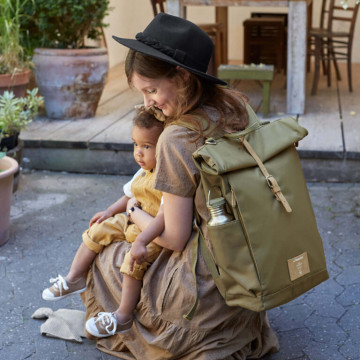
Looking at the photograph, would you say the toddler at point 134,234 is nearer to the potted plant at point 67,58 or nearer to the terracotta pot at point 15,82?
the terracotta pot at point 15,82

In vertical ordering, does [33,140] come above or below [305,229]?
below

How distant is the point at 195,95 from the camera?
2.42 metres

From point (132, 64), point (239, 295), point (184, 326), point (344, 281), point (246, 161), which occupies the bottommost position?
point (344, 281)

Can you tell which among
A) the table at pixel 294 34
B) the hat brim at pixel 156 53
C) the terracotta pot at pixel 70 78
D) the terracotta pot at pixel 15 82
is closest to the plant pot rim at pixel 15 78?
the terracotta pot at pixel 15 82

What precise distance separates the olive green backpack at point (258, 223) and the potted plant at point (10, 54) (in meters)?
3.25

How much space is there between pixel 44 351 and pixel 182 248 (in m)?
0.84

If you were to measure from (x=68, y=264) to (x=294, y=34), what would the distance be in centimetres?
306

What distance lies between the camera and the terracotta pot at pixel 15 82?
5.25m

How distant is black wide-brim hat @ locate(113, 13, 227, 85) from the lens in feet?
7.55

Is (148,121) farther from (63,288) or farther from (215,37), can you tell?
(215,37)

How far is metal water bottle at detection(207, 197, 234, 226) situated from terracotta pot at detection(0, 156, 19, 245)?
6.03 feet

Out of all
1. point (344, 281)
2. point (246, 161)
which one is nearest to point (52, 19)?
point (344, 281)

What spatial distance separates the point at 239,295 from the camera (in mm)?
2346

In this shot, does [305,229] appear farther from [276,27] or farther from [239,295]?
[276,27]
